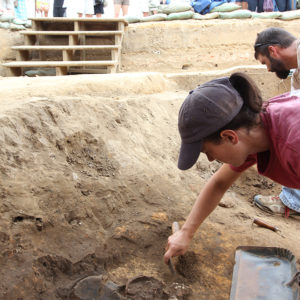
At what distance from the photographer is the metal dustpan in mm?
1932

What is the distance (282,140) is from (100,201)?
1.33 meters

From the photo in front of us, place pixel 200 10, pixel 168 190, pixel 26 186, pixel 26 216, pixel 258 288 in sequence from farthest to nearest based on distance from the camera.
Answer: pixel 200 10 → pixel 168 190 → pixel 26 186 → pixel 26 216 → pixel 258 288

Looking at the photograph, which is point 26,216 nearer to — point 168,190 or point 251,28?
point 168,190


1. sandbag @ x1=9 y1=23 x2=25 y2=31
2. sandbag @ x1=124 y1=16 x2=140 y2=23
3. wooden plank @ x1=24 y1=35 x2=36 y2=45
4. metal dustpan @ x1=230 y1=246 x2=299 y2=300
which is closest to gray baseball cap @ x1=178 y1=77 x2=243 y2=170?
metal dustpan @ x1=230 y1=246 x2=299 y2=300

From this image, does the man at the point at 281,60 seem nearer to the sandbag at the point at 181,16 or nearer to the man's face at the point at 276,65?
the man's face at the point at 276,65

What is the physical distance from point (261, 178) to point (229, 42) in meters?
3.93

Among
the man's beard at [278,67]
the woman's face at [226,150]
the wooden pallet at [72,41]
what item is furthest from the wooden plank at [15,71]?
the woman's face at [226,150]

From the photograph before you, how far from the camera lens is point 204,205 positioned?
6.47ft

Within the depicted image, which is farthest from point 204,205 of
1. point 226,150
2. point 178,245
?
point 226,150

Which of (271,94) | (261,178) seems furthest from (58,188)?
(271,94)

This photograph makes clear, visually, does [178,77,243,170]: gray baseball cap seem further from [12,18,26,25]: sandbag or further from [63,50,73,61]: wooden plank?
[12,18,26,25]: sandbag

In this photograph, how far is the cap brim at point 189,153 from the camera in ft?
5.08

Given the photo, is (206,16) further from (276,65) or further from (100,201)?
(100,201)

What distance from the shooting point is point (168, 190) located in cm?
285
